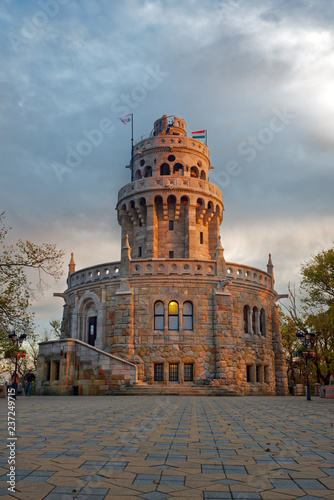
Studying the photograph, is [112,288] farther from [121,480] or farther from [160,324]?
Result: [121,480]

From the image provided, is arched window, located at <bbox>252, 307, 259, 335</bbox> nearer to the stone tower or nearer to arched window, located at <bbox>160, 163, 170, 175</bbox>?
the stone tower

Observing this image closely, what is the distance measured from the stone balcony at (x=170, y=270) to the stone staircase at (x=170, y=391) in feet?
23.1

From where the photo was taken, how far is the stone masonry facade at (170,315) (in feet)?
90.1

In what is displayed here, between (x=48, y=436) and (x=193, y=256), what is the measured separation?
28.7 metres

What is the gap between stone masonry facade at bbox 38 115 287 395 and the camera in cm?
2745

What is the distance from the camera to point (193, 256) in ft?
117

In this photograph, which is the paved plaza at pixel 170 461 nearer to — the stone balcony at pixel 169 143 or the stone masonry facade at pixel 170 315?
the stone masonry facade at pixel 170 315

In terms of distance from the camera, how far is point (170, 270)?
29359mm

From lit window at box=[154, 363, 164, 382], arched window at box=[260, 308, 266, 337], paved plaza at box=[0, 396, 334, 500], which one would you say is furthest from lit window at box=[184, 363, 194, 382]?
paved plaza at box=[0, 396, 334, 500]

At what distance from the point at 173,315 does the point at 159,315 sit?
885mm

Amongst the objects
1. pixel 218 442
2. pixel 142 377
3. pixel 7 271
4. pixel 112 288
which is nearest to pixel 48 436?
pixel 218 442

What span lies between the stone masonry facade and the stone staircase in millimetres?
329

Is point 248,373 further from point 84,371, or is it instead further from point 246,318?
point 84,371

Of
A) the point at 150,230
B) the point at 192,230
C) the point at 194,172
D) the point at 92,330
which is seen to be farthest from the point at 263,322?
the point at 194,172
